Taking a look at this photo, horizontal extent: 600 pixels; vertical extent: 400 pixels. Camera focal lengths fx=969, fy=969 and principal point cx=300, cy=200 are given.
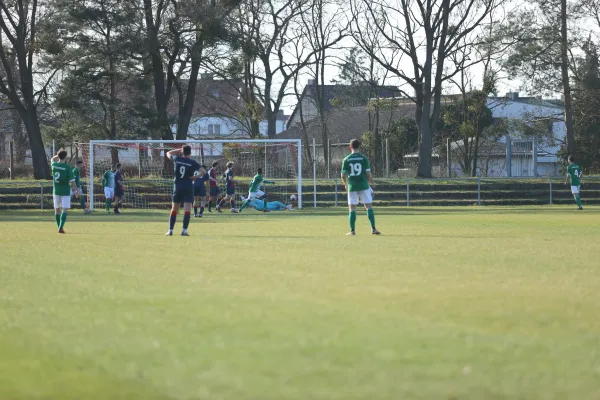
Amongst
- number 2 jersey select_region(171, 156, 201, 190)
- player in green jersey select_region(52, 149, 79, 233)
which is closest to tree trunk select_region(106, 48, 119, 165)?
player in green jersey select_region(52, 149, 79, 233)

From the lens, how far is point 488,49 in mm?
45688

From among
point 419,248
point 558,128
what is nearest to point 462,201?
point 558,128

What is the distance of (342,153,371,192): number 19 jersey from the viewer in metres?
19.5

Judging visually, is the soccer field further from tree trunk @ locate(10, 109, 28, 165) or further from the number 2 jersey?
tree trunk @ locate(10, 109, 28, 165)

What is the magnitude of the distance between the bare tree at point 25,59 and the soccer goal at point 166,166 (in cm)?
485

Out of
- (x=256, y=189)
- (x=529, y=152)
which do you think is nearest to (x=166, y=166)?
(x=256, y=189)

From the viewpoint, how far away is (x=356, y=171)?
64.4 feet

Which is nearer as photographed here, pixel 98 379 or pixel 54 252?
pixel 98 379

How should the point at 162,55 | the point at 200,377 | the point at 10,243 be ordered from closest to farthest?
1. the point at 200,377
2. the point at 10,243
3. the point at 162,55

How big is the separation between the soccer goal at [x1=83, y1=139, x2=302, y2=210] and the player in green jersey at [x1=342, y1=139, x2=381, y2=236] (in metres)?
20.9

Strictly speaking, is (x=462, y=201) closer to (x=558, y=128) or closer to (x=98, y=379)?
(x=558, y=128)

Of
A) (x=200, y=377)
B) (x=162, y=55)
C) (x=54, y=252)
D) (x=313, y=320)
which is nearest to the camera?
(x=200, y=377)

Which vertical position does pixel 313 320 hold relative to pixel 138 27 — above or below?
below

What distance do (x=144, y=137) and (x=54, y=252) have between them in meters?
30.4
